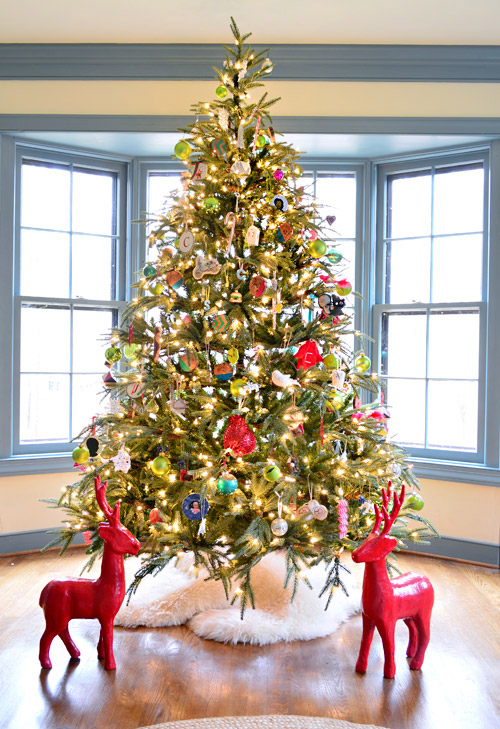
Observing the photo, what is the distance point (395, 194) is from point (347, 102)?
2.19ft

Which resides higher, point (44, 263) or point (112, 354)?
point (44, 263)

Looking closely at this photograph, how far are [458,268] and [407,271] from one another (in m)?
0.31

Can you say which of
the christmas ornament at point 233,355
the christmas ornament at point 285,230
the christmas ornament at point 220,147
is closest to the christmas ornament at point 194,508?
the christmas ornament at point 233,355

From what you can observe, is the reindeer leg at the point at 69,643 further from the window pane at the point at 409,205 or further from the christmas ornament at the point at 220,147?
the window pane at the point at 409,205

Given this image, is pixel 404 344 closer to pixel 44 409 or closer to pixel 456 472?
pixel 456 472

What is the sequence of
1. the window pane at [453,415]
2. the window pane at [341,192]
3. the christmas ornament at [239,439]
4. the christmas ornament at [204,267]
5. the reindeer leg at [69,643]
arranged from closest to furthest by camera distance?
the reindeer leg at [69,643]
the christmas ornament at [239,439]
the christmas ornament at [204,267]
the window pane at [453,415]
the window pane at [341,192]

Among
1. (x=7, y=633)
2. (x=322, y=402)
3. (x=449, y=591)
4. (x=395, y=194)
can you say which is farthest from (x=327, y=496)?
(x=395, y=194)

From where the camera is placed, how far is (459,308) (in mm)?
3701

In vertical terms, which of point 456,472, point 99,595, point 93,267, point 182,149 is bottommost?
point 99,595

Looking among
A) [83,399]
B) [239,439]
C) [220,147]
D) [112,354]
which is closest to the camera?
[239,439]

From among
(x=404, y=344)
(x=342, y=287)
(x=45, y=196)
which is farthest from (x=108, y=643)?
(x=45, y=196)

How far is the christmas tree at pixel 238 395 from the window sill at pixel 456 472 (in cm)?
105

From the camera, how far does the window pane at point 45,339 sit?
146 inches

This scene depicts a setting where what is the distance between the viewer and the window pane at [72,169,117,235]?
385cm
